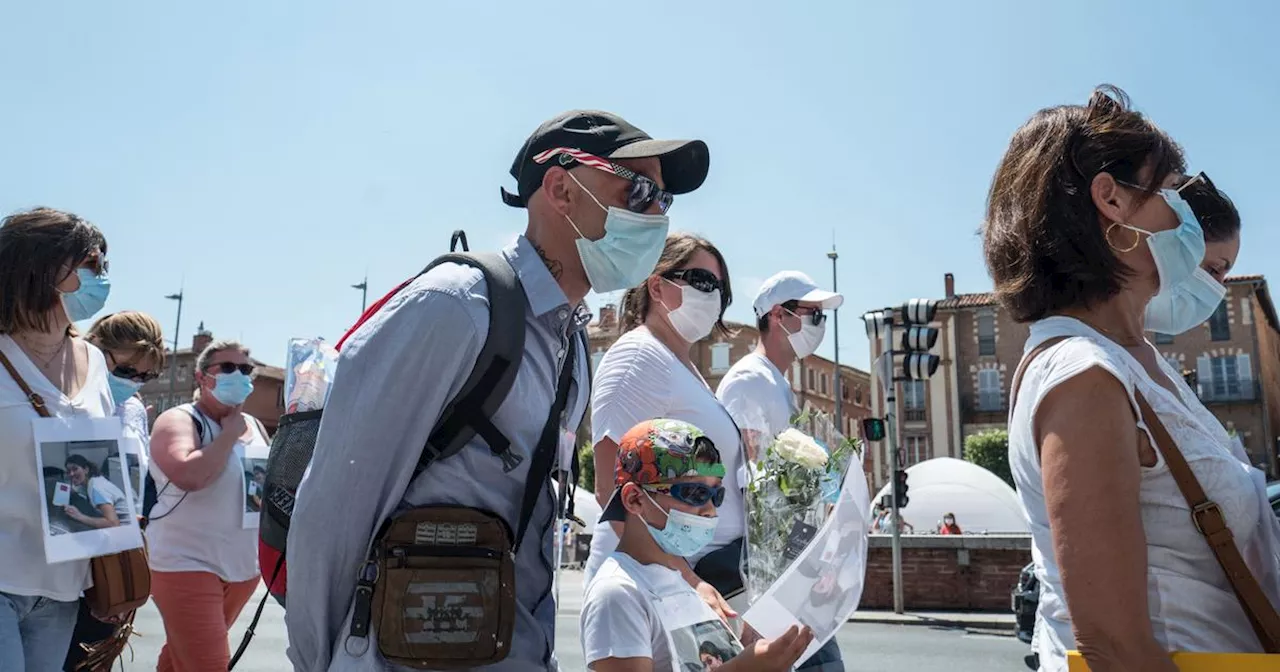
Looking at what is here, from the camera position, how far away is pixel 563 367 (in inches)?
99.4

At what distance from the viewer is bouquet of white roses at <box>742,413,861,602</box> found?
3.19 m

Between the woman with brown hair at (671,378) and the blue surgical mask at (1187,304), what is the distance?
1452 millimetres

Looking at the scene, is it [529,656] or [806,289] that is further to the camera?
[806,289]

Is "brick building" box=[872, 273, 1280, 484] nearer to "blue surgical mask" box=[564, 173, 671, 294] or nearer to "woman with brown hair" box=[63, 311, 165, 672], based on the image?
"woman with brown hair" box=[63, 311, 165, 672]

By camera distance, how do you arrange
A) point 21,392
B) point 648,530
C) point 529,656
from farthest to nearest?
point 21,392 < point 648,530 < point 529,656

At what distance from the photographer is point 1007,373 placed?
206ft

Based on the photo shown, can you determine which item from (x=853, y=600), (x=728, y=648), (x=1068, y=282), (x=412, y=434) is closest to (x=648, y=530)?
(x=728, y=648)

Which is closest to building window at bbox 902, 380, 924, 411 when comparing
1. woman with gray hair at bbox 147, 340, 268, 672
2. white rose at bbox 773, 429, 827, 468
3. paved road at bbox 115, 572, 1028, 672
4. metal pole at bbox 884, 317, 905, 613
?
metal pole at bbox 884, 317, 905, 613

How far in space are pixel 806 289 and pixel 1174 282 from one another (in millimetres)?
2826

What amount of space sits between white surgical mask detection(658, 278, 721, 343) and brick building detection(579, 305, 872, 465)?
5467 centimetres

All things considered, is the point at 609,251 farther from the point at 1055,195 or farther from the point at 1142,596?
the point at 1142,596

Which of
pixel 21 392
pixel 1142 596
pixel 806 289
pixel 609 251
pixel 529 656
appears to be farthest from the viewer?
pixel 806 289

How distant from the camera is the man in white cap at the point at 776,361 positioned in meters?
4.16

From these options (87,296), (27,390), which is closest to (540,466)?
(27,390)
